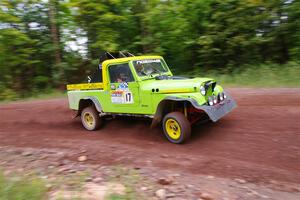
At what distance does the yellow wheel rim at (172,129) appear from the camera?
6.14 m

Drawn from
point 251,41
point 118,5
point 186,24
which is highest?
point 118,5

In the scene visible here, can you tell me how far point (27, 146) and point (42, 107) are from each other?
4.03 meters

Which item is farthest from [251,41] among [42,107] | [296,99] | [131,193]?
[131,193]

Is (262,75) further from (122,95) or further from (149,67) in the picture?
(122,95)

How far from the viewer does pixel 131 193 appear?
13.4 feet

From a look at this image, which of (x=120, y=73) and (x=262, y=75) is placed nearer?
(x=120, y=73)

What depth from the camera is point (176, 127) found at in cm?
618

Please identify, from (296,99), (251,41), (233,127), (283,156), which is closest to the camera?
(283,156)

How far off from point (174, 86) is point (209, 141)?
133cm

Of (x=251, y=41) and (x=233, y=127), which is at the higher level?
(x=251, y=41)

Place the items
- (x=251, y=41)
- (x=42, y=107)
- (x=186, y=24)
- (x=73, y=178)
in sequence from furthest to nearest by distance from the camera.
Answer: (x=186, y=24) → (x=251, y=41) → (x=42, y=107) → (x=73, y=178)

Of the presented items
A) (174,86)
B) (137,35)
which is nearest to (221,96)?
(174,86)

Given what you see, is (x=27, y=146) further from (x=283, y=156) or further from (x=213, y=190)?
(x=283, y=156)

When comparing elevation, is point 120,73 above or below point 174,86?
above
